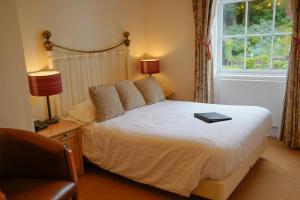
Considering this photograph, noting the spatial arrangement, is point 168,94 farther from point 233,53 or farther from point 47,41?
point 47,41

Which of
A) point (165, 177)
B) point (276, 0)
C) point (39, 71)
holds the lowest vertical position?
point (165, 177)

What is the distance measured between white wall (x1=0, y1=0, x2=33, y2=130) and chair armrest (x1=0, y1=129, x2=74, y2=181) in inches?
9.5

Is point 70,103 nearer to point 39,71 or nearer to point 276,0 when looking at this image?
point 39,71

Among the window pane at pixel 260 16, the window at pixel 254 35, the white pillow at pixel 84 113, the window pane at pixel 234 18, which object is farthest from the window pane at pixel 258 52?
the white pillow at pixel 84 113

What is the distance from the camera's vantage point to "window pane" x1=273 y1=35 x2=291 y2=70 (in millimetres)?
3559

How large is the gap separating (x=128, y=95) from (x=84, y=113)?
1.97ft

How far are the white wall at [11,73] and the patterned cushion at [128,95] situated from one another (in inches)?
48.7

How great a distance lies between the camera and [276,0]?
3.53 m

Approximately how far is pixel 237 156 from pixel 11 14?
6.73 feet

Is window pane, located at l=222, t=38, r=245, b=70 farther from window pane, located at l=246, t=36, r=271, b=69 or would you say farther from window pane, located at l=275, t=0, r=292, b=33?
window pane, located at l=275, t=0, r=292, b=33

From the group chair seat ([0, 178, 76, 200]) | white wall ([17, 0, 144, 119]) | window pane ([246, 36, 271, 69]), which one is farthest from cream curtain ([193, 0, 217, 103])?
chair seat ([0, 178, 76, 200])

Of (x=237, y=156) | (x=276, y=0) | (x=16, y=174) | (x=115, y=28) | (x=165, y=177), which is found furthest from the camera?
(x=115, y=28)

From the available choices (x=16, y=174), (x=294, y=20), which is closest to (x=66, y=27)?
(x=16, y=174)

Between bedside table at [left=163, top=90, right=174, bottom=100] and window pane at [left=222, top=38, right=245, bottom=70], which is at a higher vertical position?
window pane at [left=222, top=38, right=245, bottom=70]
